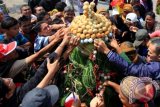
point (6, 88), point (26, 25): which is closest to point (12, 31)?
point (26, 25)

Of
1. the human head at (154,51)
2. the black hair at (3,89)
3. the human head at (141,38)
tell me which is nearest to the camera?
the black hair at (3,89)

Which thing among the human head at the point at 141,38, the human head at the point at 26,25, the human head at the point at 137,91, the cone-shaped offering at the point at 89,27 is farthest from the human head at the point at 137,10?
the human head at the point at 137,91

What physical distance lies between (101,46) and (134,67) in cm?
47

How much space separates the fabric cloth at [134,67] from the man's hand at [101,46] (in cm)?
5

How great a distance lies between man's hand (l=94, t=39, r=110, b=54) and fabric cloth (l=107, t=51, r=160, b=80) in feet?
0.16

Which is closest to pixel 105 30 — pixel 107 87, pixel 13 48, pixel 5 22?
pixel 107 87

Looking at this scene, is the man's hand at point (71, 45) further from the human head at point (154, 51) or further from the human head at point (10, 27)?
the human head at point (10, 27)

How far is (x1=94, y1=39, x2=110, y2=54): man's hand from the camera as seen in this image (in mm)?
2938

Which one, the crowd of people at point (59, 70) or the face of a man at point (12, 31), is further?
the face of a man at point (12, 31)

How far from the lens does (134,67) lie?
125 inches

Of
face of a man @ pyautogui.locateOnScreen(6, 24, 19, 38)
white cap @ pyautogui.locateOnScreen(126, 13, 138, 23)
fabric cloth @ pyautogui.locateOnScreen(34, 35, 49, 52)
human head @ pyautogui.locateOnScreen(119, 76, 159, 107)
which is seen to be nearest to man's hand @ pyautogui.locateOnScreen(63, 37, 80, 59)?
human head @ pyautogui.locateOnScreen(119, 76, 159, 107)

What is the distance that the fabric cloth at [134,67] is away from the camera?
302 centimetres

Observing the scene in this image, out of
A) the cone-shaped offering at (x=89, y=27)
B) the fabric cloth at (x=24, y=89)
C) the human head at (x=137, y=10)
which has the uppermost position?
the cone-shaped offering at (x=89, y=27)

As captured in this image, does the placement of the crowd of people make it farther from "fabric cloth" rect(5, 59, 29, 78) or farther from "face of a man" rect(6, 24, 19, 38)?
"face of a man" rect(6, 24, 19, 38)
